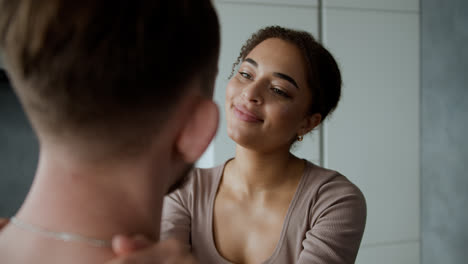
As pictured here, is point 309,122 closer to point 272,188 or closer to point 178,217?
point 272,188

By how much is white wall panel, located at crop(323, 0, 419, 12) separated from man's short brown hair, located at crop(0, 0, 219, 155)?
6.05 ft

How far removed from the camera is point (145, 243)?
0.44 meters

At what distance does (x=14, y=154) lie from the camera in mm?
2109

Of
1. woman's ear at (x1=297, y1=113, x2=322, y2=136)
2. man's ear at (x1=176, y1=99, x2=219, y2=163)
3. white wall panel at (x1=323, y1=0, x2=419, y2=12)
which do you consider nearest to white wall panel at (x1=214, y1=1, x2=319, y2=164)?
white wall panel at (x1=323, y1=0, x2=419, y2=12)

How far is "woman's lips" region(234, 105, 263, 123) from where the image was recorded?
1.06 meters

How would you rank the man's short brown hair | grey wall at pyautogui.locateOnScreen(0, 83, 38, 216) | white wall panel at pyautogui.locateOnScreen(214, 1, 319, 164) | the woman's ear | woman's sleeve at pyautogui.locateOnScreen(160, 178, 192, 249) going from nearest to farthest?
the man's short brown hair, woman's sleeve at pyautogui.locateOnScreen(160, 178, 192, 249), the woman's ear, white wall panel at pyautogui.locateOnScreen(214, 1, 319, 164), grey wall at pyautogui.locateOnScreen(0, 83, 38, 216)

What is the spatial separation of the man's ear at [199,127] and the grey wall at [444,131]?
2.01m

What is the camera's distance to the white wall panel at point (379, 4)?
6.93 feet

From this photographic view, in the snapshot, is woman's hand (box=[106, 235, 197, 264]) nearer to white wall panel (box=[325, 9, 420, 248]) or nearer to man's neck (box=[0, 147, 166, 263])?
man's neck (box=[0, 147, 166, 263])

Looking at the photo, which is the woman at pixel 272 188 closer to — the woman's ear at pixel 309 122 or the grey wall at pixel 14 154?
the woman's ear at pixel 309 122

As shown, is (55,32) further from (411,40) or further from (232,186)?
(411,40)

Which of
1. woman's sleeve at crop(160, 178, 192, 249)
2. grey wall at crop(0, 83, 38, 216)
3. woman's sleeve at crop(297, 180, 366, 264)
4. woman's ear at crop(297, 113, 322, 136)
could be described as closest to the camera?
woman's sleeve at crop(297, 180, 366, 264)

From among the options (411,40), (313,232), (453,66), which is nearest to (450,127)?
(453,66)

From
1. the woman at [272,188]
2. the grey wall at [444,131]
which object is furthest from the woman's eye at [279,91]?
the grey wall at [444,131]
